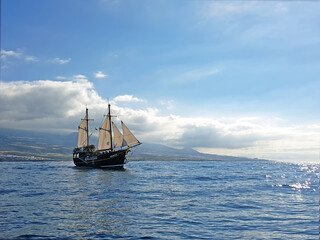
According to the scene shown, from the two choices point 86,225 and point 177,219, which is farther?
point 177,219

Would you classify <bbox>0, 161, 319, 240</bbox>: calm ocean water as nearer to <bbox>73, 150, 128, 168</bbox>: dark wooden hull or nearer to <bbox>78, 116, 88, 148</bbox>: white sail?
<bbox>73, 150, 128, 168</bbox>: dark wooden hull

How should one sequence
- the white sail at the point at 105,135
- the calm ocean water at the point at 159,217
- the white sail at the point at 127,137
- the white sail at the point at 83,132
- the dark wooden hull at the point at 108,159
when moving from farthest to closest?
the white sail at the point at 83,132 → the white sail at the point at 105,135 → the dark wooden hull at the point at 108,159 → the white sail at the point at 127,137 → the calm ocean water at the point at 159,217

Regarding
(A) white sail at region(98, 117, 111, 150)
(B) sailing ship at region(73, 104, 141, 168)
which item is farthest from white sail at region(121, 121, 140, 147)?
(A) white sail at region(98, 117, 111, 150)

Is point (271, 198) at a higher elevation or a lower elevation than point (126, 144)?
lower

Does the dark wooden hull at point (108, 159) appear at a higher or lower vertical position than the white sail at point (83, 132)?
lower

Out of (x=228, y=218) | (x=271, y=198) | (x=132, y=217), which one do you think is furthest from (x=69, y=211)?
(x=271, y=198)

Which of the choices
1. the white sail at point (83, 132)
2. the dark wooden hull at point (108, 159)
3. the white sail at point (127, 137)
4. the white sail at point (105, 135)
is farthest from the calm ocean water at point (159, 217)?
the white sail at point (83, 132)

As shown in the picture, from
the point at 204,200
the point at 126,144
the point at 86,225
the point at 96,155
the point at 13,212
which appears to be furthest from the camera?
the point at 96,155

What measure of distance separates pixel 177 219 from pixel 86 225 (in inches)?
261

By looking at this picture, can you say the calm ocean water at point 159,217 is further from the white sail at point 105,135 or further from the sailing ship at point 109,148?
the white sail at point 105,135

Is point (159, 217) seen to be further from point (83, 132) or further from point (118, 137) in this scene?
point (83, 132)

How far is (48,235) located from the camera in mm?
15195

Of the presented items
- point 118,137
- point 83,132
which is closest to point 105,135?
point 118,137

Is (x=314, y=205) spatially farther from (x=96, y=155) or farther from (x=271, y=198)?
(x=96, y=155)
